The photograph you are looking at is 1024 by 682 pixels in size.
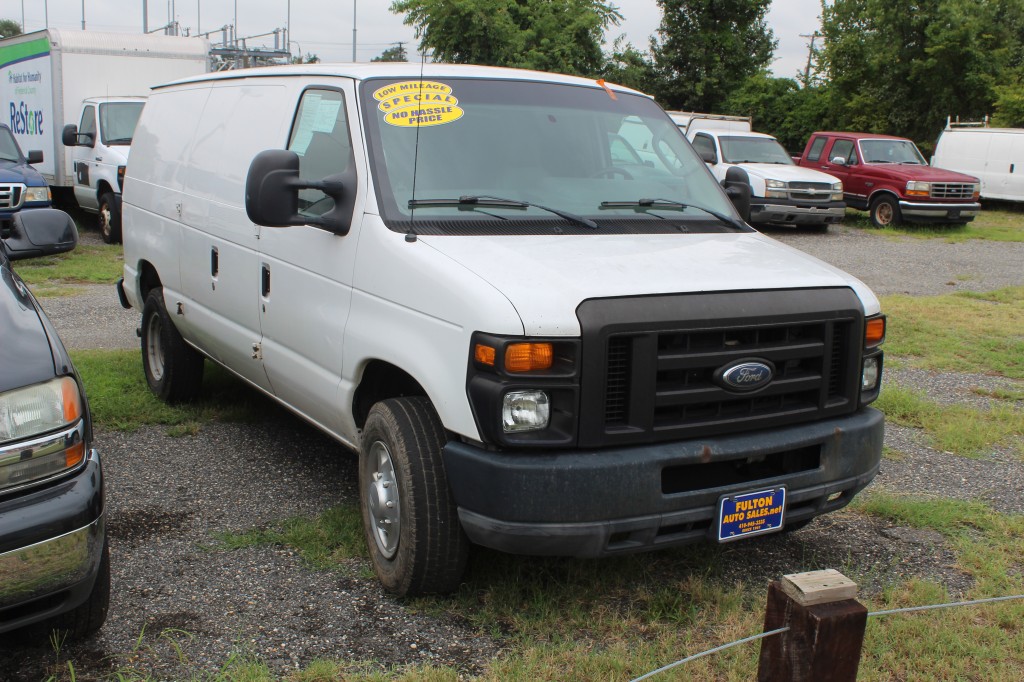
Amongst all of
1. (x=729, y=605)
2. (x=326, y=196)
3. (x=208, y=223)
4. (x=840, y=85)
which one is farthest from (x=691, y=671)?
(x=840, y=85)

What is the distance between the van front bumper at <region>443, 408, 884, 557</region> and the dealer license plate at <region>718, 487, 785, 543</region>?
1.0 inches

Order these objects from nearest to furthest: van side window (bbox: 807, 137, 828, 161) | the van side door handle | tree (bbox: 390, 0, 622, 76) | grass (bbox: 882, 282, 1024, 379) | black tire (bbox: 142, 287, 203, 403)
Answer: the van side door handle
black tire (bbox: 142, 287, 203, 403)
grass (bbox: 882, 282, 1024, 379)
van side window (bbox: 807, 137, 828, 161)
tree (bbox: 390, 0, 622, 76)

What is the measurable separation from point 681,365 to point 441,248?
39.0 inches

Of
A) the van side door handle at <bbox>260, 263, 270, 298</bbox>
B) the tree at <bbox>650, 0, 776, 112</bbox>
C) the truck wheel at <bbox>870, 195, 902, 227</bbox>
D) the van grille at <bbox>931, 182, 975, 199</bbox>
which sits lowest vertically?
the truck wheel at <bbox>870, 195, 902, 227</bbox>

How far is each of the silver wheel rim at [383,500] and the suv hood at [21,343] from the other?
124 cm

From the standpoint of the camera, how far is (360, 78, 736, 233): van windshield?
406 centimetres

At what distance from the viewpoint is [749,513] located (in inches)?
139

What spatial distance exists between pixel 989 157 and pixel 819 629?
78.1 feet

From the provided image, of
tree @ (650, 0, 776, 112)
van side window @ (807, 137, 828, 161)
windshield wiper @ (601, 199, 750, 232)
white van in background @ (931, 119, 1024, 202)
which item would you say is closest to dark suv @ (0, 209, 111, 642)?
windshield wiper @ (601, 199, 750, 232)

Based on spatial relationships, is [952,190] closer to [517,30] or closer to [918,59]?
[517,30]

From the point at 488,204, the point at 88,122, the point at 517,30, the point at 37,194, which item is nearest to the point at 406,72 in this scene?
the point at 488,204

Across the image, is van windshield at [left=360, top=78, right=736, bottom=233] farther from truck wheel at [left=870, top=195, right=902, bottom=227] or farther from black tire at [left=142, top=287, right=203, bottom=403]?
truck wheel at [left=870, top=195, right=902, bottom=227]

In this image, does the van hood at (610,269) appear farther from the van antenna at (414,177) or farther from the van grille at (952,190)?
the van grille at (952,190)

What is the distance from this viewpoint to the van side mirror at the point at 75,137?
14898mm
